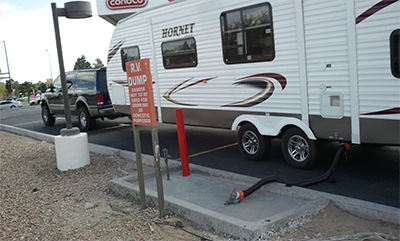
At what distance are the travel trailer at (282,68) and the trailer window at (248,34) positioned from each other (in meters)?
0.02

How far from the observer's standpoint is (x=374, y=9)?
5.56 meters

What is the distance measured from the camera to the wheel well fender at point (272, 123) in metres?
6.59

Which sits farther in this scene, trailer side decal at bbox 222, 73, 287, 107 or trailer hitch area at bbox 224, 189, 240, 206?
trailer side decal at bbox 222, 73, 287, 107

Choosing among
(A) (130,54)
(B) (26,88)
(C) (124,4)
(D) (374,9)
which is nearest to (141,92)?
(D) (374,9)

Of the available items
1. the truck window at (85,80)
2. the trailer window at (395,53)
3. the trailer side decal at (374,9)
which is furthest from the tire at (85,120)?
the trailer window at (395,53)

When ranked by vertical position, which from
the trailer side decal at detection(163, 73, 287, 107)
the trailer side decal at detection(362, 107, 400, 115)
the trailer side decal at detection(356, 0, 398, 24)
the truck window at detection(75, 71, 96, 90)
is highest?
the trailer side decal at detection(356, 0, 398, 24)

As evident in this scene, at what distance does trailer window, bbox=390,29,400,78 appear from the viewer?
5445 millimetres

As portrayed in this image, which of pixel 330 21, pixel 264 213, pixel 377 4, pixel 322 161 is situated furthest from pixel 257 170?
pixel 377 4

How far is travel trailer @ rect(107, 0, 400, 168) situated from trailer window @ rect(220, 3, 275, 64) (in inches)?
0.7

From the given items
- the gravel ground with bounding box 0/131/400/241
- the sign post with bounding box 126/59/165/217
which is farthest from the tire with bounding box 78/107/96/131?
the sign post with bounding box 126/59/165/217

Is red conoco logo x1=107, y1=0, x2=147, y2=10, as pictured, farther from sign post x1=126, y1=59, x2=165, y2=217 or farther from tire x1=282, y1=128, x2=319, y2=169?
sign post x1=126, y1=59, x2=165, y2=217

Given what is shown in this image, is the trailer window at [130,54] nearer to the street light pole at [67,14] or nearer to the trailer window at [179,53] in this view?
the trailer window at [179,53]

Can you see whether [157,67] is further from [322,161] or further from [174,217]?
[174,217]

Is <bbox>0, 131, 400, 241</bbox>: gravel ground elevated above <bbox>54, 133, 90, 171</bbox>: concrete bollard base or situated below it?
below
